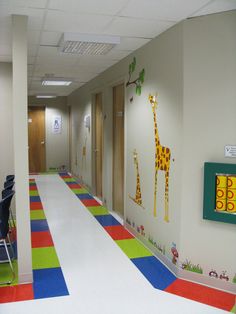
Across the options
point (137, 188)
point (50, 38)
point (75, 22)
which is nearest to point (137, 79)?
point (50, 38)

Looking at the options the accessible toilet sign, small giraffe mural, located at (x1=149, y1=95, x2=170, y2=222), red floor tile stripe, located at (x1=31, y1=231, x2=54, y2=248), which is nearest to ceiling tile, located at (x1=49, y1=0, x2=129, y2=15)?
small giraffe mural, located at (x1=149, y1=95, x2=170, y2=222)

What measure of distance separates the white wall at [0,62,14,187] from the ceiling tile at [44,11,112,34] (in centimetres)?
215

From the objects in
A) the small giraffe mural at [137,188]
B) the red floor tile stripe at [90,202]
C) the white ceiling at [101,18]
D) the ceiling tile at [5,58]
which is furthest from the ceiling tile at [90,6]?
the red floor tile stripe at [90,202]

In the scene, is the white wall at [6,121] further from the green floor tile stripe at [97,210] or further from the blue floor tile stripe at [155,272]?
the blue floor tile stripe at [155,272]

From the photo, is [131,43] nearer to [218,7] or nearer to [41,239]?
[218,7]

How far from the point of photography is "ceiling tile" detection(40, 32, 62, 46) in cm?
426

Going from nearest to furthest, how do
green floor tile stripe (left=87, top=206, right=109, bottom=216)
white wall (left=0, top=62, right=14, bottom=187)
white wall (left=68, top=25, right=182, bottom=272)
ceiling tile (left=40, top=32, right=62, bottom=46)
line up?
white wall (left=68, top=25, right=182, bottom=272) < ceiling tile (left=40, top=32, right=62, bottom=46) < white wall (left=0, top=62, right=14, bottom=187) < green floor tile stripe (left=87, top=206, right=109, bottom=216)

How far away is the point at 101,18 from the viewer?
145 inches

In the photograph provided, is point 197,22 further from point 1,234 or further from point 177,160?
point 1,234

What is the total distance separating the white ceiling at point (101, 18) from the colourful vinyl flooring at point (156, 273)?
111 inches

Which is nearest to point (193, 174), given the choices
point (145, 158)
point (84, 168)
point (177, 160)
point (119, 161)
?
point (177, 160)

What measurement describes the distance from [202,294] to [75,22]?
3210 millimetres

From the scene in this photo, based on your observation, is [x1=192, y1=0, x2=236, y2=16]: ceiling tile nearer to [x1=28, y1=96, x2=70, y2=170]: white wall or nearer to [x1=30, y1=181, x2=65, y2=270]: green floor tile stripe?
[x1=30, y1=181, x2=65, y2=270]: green floor tile stripe

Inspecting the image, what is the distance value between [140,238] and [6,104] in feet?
10.6
